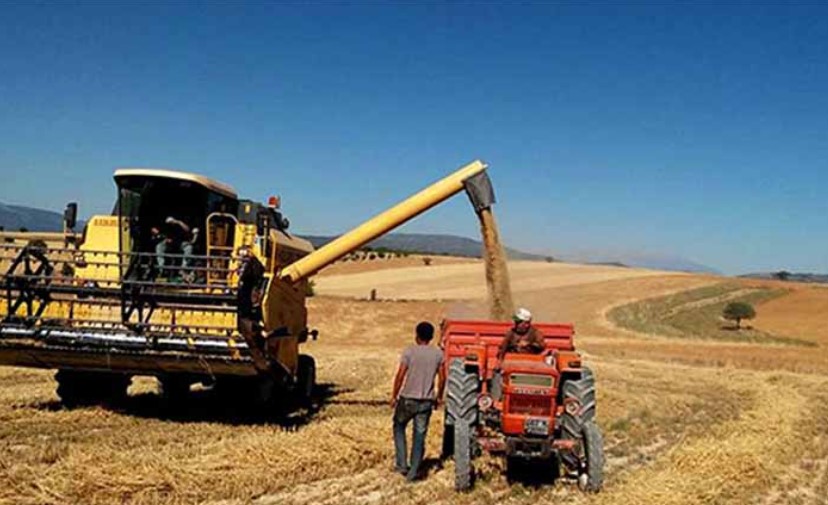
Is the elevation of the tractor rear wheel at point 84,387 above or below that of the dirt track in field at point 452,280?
below

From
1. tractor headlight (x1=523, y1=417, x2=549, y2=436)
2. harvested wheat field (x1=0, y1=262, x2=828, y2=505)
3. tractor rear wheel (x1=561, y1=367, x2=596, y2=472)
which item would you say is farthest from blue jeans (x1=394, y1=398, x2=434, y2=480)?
tractor rear wheel (x1=561, y1=367, x2=596, y2=472)

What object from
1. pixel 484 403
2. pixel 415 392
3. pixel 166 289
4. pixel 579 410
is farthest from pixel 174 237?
pixel 579 410

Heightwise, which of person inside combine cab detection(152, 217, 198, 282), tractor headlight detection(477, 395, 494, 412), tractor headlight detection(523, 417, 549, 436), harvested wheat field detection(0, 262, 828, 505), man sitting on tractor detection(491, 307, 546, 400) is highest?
person inside combine cab detection(152, 217, 198, 282)

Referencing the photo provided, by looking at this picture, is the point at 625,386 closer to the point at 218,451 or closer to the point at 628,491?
the point at 628,491

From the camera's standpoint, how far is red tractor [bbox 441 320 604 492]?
802 centimetres

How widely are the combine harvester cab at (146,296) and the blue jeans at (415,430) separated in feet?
8.47

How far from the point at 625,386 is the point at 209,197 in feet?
34.1

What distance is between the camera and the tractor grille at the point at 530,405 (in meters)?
8.05

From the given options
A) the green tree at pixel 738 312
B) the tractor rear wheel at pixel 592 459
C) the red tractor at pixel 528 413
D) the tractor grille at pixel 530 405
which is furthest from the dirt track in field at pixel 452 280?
the tractor grille at pixel 530 405

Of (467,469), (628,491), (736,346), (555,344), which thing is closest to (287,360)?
(555,344)

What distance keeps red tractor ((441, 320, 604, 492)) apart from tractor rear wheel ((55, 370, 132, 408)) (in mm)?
5890

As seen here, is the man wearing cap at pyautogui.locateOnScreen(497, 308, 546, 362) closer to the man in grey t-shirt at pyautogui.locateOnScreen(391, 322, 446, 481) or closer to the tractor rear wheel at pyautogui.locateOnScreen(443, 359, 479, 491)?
the tractor rear wheel at pyautogui.locateOnScreen(443, 359, 479, 491)

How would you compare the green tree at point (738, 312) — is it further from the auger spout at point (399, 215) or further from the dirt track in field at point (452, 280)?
the auger spout at point (399, 215)

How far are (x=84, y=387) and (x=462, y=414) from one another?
21.4ft
